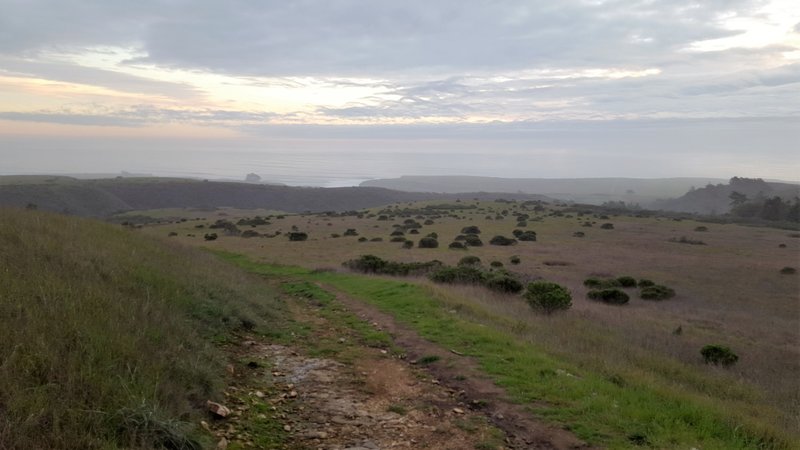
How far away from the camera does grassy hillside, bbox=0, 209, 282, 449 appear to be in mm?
4039

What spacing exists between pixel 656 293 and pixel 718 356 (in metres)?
12.0

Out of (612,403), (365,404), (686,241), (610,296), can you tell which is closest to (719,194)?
(686,241)

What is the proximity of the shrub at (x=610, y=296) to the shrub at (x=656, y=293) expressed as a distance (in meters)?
2.33

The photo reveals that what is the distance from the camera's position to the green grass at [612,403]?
19.5 feet

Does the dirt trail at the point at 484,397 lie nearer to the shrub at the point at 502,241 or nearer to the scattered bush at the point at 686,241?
the shrub at the point at 502,241

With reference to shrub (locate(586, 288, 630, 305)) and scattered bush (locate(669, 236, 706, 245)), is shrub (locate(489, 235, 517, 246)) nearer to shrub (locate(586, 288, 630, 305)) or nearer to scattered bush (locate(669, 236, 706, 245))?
scattered bush (locate(669, 236, 706, 245))

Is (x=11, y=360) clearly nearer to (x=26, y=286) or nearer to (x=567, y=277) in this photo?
(x=26, y=286)

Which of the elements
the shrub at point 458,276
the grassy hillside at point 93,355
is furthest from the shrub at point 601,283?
the grassy hillside at point 93,355

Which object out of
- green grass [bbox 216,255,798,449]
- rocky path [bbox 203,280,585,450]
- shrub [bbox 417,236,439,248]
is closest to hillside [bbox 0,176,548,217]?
shrub [bbox 417,236,439,248]

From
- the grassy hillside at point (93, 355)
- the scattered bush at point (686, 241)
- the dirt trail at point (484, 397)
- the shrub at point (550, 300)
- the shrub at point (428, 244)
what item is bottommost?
the shrub at point (428, 244)

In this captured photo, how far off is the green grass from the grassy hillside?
13.8 ft

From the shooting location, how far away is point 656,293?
23.4 meters

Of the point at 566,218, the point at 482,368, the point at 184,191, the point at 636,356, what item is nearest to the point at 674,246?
the point at 566,218

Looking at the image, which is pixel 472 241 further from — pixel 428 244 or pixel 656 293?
pixel 656 293
